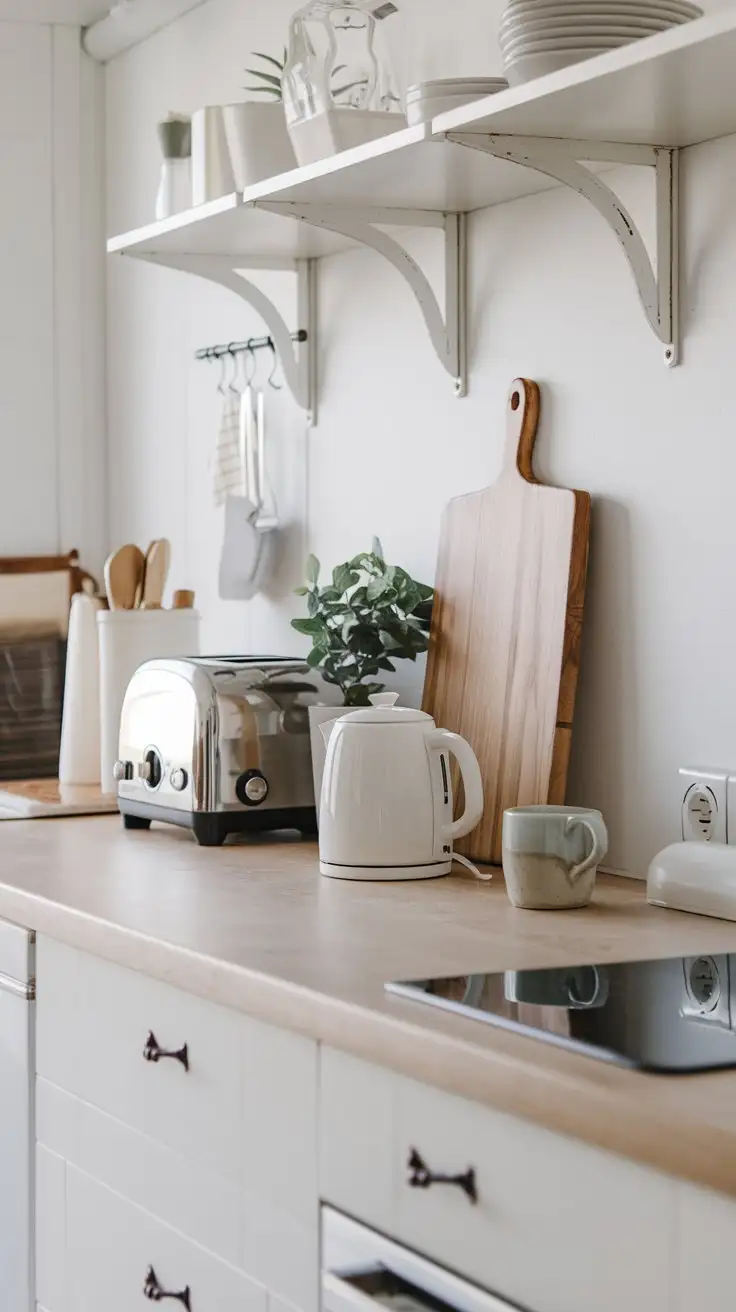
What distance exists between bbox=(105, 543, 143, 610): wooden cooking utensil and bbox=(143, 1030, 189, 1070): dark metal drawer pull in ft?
3.66

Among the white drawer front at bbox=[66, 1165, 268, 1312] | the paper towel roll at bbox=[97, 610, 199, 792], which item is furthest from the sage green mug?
the paper towel roll at bbox=[97, 610, 199, 792]

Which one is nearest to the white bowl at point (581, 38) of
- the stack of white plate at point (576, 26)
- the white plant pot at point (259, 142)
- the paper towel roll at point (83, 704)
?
A: the stack of white plate at point (576, 26)

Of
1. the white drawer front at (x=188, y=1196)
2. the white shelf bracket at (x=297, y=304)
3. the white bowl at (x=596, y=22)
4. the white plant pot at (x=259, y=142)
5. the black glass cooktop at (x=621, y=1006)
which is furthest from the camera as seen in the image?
the white shelf bracket at (x=297, y=304)

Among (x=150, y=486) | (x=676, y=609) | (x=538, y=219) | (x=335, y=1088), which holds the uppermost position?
(x=538, y=219)

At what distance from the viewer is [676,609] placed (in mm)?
1881

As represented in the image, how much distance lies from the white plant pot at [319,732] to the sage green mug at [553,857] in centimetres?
46

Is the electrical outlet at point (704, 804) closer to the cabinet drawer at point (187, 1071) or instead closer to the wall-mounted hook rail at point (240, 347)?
the cabinet drawer at point (187, 1071)

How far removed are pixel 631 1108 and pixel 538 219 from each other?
1308 millimetres

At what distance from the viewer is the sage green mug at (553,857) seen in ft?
5.69

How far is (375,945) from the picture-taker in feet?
5.08

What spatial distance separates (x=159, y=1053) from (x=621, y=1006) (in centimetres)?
52

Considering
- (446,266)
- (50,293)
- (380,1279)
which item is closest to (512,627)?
(446,266)

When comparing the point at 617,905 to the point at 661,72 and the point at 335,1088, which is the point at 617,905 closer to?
the point at 335,1088

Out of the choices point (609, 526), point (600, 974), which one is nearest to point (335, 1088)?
point (600, 974)
